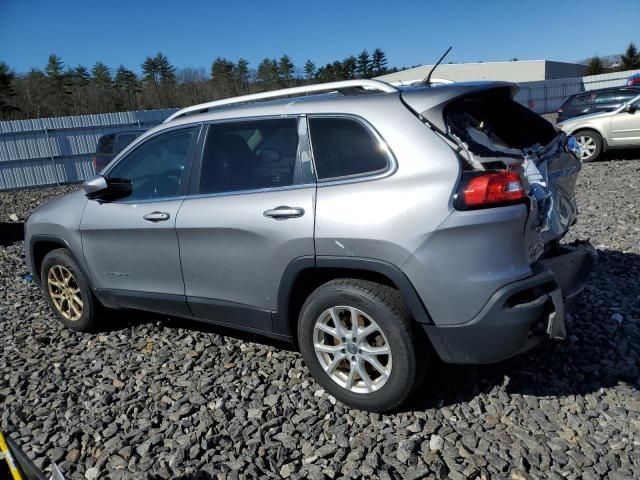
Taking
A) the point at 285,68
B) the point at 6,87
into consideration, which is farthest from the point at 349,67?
the point at 6,87

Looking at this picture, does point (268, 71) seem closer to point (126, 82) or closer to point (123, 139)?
point (126, 82)

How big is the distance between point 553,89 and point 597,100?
2354 centimetres

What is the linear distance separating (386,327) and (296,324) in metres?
0.71

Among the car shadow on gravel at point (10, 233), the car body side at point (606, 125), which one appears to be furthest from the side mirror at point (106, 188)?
the car body side at point (606, 125)

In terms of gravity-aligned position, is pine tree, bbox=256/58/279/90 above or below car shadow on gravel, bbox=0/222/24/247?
above

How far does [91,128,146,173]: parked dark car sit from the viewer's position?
13.5 meters

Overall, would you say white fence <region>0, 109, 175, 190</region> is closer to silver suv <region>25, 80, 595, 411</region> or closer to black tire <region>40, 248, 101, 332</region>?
black tire <region>40, 248, 101, 332</region>

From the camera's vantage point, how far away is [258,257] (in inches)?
124

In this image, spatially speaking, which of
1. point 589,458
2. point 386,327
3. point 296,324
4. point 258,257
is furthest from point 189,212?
point 589,458

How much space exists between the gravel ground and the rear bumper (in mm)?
484

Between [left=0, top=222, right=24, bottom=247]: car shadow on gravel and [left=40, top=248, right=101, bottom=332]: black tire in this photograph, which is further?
[left=0, top=222, right=24, bottom=247]: car shadow on gravel

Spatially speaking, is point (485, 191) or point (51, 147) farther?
point (51, 147)

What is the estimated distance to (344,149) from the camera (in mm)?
2961

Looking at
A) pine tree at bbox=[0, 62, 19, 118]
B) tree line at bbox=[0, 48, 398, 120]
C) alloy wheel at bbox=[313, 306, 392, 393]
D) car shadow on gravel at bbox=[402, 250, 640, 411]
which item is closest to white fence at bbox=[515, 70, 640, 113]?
tree line at bbox=[0, 48, 398, 120]
